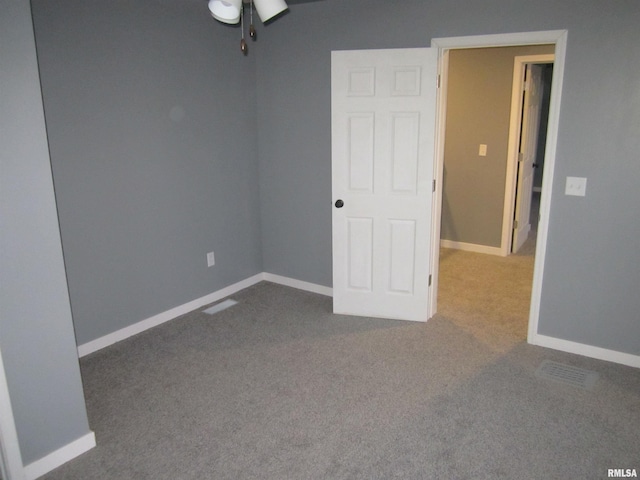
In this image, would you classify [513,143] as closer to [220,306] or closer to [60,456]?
[220,306]

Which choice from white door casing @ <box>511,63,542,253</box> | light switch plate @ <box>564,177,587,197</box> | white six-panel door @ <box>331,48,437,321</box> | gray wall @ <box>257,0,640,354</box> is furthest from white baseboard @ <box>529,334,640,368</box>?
white door casing @ <box>511,63,542,253</box>

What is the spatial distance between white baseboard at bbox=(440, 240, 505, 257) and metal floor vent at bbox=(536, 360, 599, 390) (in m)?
2.49

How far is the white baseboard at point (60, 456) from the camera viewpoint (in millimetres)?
2326

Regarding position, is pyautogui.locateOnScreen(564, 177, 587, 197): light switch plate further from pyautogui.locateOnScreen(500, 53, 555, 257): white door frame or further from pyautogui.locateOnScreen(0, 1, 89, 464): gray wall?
pyautogui.locateOnScreen(0, 1, 89, 464): gray wall

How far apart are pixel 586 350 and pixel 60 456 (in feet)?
10.5

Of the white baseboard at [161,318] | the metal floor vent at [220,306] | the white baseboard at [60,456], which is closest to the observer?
the white baseboard at [60,456]

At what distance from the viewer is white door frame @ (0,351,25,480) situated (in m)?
2.14

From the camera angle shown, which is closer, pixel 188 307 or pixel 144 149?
pixel 144 149

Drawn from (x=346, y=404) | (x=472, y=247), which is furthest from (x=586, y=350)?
(x=472, y=247)

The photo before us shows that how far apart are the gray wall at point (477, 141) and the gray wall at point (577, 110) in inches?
78.5

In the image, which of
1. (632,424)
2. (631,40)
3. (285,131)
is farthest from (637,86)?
(285,131)

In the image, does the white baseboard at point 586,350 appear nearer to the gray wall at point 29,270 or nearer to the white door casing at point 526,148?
the white door casing at point 526,148

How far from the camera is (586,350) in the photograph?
340 cm

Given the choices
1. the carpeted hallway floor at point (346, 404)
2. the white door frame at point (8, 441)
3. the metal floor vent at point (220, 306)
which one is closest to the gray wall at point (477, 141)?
the carpeted hallway floor at point (346, 404)
